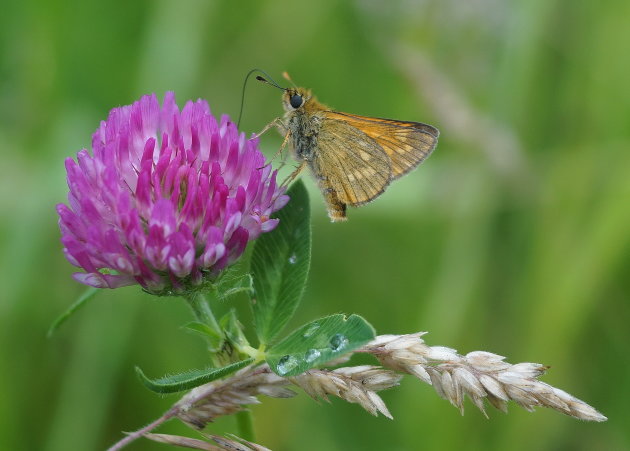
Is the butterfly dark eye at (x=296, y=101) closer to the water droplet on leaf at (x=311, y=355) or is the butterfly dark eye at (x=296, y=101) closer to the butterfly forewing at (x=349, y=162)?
the butterfly forewing at (x=349, y=162)

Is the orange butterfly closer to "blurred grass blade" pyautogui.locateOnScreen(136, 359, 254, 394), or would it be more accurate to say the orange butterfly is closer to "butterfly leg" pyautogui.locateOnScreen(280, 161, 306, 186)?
"butterfly leg" pyautogui.locateOnScreen(280, 161, 306, 186)

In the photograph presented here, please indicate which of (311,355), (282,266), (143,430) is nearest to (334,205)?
(282,266)

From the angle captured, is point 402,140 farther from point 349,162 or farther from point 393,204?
point 393,204

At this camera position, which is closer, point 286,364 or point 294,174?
point 286,364

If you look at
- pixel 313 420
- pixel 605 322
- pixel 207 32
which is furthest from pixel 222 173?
pixel 207 32

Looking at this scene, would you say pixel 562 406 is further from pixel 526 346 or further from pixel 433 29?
pixel 433 29

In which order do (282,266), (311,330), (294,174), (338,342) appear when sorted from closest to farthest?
(338,342), (311,330), (282,266), (294,174)
